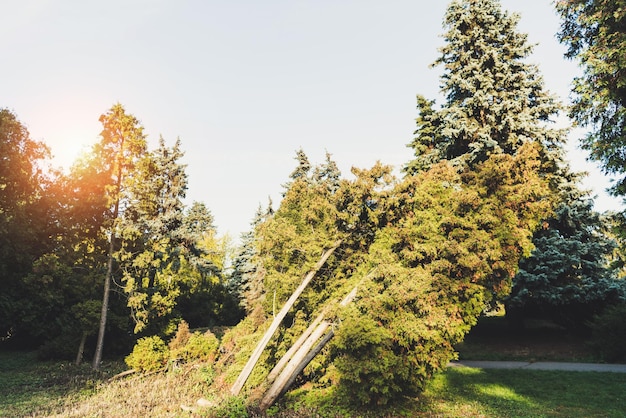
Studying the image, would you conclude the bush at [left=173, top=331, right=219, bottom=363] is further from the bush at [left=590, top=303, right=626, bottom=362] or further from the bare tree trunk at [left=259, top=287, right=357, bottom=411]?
the bush at [left=590, top=303, right=626, bottom=362]

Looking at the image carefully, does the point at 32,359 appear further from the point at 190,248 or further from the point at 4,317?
the point at 190,248

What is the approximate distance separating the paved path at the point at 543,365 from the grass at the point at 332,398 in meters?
0.70

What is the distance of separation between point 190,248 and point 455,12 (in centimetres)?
2285

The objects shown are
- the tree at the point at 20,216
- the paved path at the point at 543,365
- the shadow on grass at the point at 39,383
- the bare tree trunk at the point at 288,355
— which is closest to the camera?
the shadow on grass at the point at 39,383

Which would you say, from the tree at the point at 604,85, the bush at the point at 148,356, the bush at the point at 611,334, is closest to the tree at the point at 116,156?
the bush at the point at 148,356

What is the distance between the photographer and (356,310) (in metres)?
10.8

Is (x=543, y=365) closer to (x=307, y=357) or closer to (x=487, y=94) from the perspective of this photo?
(x=307, y=357)

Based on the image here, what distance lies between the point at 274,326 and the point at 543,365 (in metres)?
10.3

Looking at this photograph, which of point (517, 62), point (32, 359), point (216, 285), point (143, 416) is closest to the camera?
point (143, 416)

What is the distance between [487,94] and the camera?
1652 cm

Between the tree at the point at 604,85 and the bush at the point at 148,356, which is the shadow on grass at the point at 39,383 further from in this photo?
the tree at the point at 604,85

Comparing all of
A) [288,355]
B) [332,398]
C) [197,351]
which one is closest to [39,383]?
[197,351]

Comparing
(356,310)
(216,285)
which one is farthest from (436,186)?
(216,285)

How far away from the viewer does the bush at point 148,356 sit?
15.8 meters
